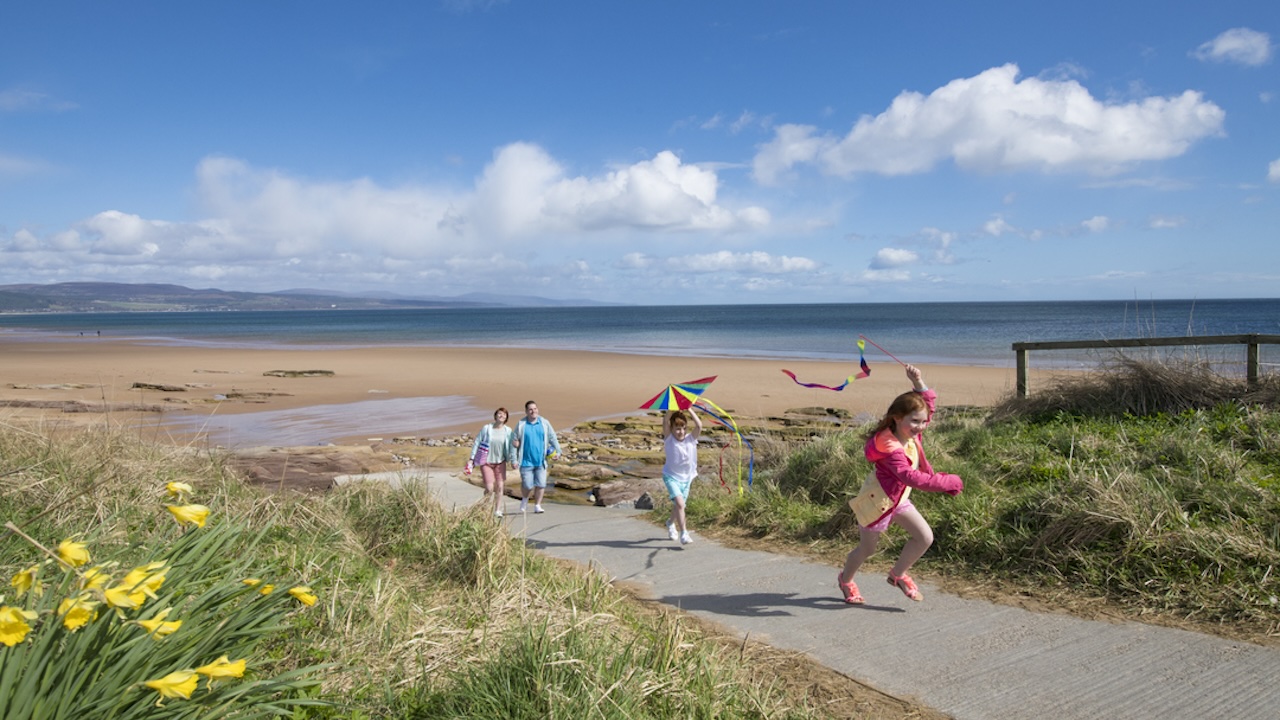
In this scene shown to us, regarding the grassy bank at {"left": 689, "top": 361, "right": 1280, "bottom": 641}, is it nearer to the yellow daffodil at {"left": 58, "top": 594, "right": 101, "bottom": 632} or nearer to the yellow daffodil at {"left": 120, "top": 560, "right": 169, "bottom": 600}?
the yellow daffodil at {"left": 120, "top": 560, "right": 169, "bottom": 600}

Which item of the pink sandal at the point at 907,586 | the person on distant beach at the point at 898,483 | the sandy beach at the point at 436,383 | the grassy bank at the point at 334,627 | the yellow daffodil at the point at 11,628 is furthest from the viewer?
the sandy beach at the point at 436,383

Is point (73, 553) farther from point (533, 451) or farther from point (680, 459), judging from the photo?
point (533, 451)

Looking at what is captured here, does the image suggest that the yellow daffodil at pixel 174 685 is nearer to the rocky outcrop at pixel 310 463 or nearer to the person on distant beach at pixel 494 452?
the person on distant beach at pixel 494 452

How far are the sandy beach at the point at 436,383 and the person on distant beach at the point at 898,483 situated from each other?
7.72 m

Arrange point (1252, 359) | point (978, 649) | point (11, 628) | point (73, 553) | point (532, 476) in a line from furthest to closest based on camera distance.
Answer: point (532, 476)
point (1252, 359)
point (978, 649)
point (73, 553)
point (11, 628)

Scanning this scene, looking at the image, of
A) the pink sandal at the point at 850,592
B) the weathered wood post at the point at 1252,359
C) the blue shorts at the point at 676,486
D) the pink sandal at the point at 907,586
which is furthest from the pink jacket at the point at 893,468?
the weathered wood post at the point at 1252,359

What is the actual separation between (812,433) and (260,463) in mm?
Result: 9242

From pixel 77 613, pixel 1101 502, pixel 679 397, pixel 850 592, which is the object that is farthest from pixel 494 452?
pixel 77 613

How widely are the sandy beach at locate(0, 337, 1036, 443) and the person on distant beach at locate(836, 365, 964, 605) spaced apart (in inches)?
304

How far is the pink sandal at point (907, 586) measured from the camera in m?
5.39

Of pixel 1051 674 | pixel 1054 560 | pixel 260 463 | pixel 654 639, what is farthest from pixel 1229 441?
pixel 260 463

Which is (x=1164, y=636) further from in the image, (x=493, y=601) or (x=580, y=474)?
(x=580, y=474)

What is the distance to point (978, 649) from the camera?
4613 mm

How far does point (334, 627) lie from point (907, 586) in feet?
11.2
